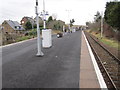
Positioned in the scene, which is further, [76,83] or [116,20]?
[116,20]

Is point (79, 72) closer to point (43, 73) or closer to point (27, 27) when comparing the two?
point (43, 73)

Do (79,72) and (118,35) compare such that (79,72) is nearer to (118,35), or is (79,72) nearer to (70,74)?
(70,74)

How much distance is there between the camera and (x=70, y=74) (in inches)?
325

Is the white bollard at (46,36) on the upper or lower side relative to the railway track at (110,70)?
upper

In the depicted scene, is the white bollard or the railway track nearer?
the railway track

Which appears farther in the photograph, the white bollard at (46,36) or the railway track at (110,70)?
the white bollard at (46,36)

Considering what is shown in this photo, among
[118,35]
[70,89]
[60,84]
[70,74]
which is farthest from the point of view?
[118,35]

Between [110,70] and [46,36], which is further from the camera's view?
[46,36]

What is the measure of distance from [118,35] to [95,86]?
2656cm

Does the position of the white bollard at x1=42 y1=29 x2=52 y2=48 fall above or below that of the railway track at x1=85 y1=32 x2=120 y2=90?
above

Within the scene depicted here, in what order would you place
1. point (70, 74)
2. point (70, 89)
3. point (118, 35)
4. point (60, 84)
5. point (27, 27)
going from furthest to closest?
1. point (27, 27)
2. point (118, 35)
3. point (70, 74)
4. point (60, 84)
5. point (70, 89)

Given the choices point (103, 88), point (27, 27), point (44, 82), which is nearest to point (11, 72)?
point (44, 82)

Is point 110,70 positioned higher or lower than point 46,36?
lower

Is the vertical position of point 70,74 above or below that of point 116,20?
below
